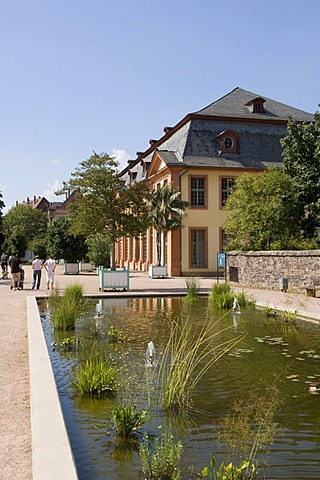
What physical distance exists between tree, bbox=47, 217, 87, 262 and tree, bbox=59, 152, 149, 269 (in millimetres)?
13724

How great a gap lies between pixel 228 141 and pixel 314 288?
791 inches

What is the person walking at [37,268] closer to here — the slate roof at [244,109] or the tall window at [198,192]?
the tall window at [198,192]

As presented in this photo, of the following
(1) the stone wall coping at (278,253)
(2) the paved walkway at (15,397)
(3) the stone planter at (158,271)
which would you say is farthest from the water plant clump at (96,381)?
(3) the stone planter at (158,271)

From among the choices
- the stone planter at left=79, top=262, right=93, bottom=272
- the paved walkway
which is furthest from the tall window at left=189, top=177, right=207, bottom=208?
the paved walkway

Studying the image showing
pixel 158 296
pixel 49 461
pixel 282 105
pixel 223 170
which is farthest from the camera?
pixel 282 105

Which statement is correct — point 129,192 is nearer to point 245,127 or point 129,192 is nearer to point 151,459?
point 245,127

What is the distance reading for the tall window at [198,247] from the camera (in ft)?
126

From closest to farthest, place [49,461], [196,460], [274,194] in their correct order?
1. [49,461]
2. [196,460]
3. [274,194]

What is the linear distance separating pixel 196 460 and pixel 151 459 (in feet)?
1.97

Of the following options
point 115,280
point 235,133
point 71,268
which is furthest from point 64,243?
point 115,280

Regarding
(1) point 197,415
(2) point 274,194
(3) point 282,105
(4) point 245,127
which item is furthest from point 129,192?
(1) point 197,415

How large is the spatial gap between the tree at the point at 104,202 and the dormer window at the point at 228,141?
10257 millimetres

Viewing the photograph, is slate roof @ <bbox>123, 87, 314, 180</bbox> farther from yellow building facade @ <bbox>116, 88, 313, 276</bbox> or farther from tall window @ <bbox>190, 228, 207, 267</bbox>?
tall window @ <bbox>190, 228, 207, 267</bbox>

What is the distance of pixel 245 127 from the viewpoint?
130 feet
